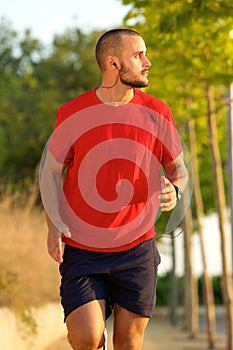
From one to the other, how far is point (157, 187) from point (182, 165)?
24 cm

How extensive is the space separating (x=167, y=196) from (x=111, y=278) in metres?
0.54

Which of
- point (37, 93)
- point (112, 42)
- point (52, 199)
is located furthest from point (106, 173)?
point (37, 93)

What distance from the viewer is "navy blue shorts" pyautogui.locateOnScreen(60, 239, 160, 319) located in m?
5.53

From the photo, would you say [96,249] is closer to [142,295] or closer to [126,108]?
[142,295]

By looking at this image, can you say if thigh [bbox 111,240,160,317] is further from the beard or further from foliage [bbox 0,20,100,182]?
foliage [bbox 0,20,100,182]

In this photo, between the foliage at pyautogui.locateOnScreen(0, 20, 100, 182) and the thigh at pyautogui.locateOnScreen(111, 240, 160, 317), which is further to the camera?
the foliage at pyautogui.locateOnScreen(0, 20, 100, 182)

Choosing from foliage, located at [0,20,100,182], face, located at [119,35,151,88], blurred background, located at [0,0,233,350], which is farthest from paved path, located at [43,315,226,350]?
foliage, located at [0,20,100,182]

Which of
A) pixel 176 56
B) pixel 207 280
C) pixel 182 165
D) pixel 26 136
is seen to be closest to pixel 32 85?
pixel 26 136

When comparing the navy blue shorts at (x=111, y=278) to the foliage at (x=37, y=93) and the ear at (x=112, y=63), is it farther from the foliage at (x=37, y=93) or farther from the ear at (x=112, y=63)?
the foliage at (x=37, y=93)

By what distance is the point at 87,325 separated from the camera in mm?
5418

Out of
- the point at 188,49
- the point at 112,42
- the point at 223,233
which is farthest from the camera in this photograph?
the point at 188,49

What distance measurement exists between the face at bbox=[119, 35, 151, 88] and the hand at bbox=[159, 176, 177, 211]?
0.56 m

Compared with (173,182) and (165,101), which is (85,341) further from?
(165,101)

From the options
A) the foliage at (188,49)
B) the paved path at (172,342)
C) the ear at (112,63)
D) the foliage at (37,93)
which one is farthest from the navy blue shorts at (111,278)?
the foliage at (37,93)
